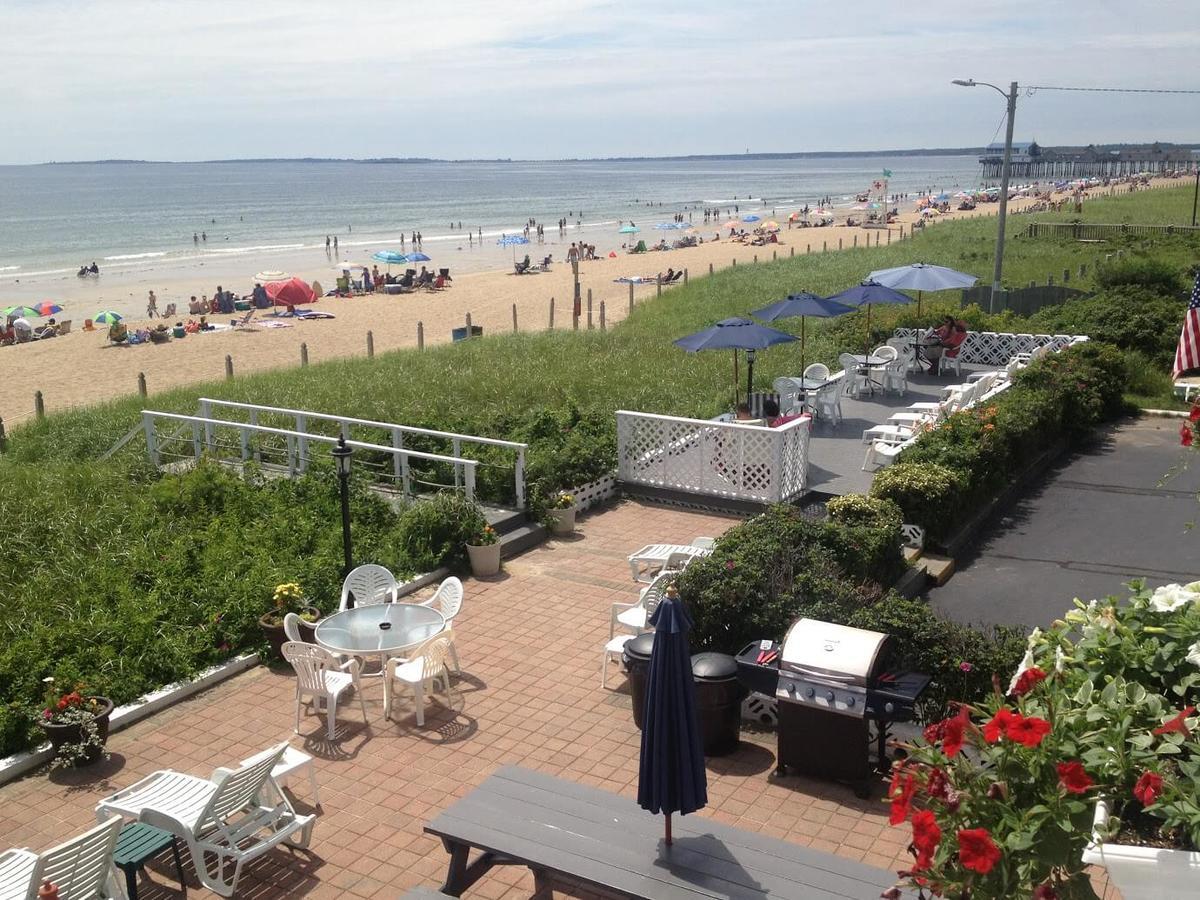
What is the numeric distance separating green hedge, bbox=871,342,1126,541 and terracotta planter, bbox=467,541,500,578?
4.45 metres

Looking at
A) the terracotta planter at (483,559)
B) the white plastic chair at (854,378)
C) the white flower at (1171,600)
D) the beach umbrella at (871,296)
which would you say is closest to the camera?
the white flower at (1171,600)

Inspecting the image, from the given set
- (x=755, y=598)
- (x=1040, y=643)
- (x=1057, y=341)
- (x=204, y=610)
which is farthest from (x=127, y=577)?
(x=1057, y=341)

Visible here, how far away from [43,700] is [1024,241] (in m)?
48.7

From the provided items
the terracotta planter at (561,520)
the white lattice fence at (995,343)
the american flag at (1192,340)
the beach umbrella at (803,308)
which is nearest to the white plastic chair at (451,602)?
the terracotta planter at (561,520)

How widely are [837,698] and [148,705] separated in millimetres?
5727

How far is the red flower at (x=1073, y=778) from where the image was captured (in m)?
3.58

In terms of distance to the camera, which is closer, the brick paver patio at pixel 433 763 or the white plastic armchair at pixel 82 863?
the white plastic armchair at pixel 82 863

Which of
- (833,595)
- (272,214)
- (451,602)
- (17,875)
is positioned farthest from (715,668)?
(272,214)

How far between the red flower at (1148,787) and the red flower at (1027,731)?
328 millimetres

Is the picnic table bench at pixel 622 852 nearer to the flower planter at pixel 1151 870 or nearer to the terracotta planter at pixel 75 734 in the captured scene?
the flower planter at pixel 1151 870

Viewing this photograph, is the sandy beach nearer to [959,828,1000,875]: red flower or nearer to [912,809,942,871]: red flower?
[912,809,942,871]: red flower

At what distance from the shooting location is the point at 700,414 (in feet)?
59.6

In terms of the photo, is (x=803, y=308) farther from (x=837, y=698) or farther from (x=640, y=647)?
(x=837, y=698)

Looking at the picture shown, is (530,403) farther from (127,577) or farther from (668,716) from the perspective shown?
(668,716)
